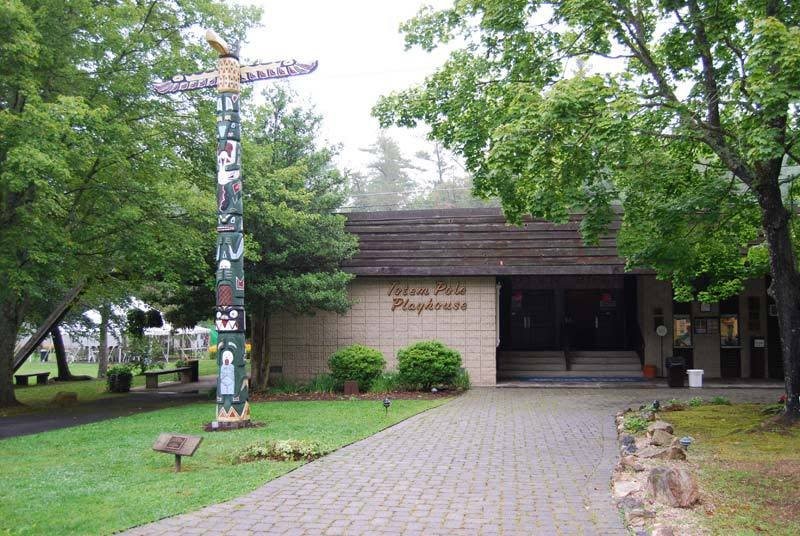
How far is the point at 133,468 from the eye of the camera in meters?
9.49

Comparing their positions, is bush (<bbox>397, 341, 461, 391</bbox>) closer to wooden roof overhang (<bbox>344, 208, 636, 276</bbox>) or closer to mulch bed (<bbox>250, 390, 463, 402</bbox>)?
mulch bed (<bbox>250, 390, 463, 402</bbox>)

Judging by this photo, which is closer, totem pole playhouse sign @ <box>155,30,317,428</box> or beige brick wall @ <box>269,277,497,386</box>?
totem pole playhouse sign @ <box>155,30,317,428</box>

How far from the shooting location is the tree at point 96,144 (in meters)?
13.2

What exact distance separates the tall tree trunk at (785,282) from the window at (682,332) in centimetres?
1026

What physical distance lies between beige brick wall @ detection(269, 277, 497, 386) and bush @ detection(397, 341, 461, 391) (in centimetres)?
147

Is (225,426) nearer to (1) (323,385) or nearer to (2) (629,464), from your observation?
(1) (323,385)

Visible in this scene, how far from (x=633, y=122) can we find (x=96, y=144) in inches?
423

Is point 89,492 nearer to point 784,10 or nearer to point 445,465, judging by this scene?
point 445,465

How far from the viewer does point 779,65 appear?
941cm

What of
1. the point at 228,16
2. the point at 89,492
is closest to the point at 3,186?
the point at 228,16

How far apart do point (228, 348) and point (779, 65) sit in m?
10.1

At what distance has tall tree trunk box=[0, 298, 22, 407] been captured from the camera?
18.2 metres

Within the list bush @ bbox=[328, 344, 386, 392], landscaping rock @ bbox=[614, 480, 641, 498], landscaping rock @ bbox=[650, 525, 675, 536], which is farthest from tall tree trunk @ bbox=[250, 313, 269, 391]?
landscaping rock @ bbox=[650, 525, 675, 536]

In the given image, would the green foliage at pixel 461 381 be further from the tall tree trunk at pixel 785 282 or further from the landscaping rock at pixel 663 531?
the landscaping rock at pixel 663 531
